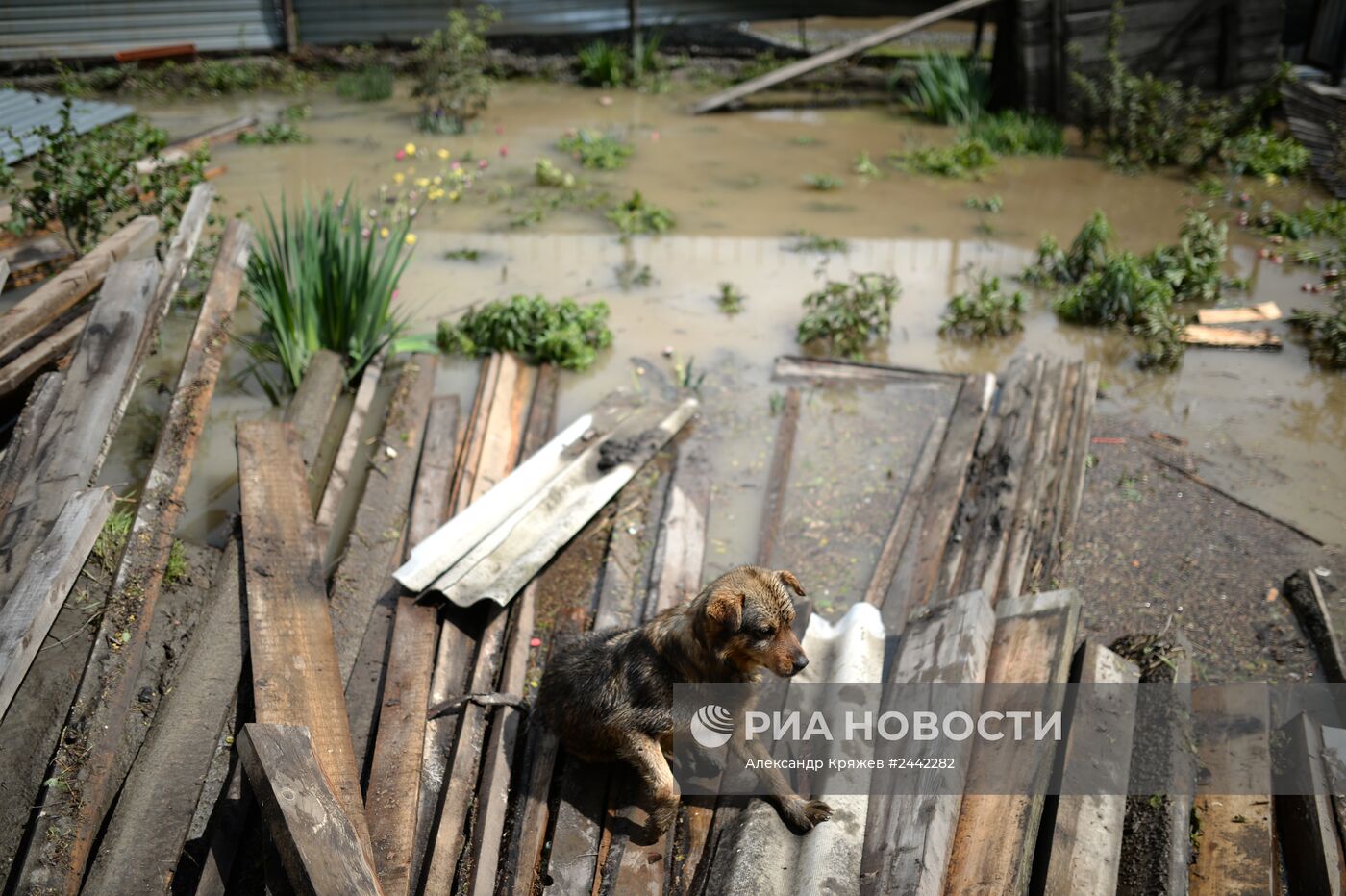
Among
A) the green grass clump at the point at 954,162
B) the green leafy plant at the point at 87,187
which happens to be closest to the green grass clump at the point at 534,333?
the green leafy plant at the point at 87,187

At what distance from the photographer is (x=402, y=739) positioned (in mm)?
3699

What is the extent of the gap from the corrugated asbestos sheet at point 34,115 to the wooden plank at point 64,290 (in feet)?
11.4

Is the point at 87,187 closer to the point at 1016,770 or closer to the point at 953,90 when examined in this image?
the point at 1016,770

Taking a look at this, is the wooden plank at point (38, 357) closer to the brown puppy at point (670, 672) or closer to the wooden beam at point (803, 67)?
the brown puppy at point (670, 672)

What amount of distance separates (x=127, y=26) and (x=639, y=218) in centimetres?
931

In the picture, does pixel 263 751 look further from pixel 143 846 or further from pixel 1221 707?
pixel 1221 707

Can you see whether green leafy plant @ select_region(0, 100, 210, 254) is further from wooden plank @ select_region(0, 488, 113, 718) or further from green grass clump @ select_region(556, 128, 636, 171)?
green grass clump @ select_region(556, 128, 636, 171)

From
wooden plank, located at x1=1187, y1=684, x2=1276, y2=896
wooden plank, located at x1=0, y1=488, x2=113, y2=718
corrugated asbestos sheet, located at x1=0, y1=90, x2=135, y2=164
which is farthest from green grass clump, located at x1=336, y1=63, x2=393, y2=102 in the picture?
wooden plank, located at x1=1187, y1=684, x2=1276, y2=896

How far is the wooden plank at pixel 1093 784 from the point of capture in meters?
3.20

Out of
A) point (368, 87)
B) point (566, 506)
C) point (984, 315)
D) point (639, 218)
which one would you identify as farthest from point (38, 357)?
point (368, 87)

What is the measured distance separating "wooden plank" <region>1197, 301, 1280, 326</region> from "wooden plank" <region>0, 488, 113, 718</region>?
7597 millimetres

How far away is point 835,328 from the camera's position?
715 cm

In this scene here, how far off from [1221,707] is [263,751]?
3.58 m

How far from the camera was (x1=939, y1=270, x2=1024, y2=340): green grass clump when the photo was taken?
24.1 feet
